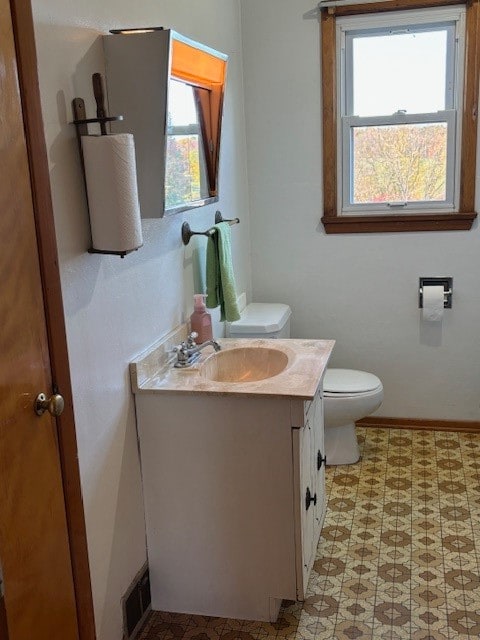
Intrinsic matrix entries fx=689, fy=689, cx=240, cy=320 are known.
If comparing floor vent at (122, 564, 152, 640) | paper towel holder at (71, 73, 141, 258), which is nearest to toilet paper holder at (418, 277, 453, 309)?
floor vent at (122, 564, 152, 640)

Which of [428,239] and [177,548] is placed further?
[428,239]

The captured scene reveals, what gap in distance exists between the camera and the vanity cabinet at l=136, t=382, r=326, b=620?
6.95ft

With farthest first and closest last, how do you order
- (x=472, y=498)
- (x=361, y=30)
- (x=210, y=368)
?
1. (x=361, y=30)
2. (x=472, y=498)
3. (x=210, y=368)

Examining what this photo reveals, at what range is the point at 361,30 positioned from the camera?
10.9 ft

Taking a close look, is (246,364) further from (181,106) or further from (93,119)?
(93,119)

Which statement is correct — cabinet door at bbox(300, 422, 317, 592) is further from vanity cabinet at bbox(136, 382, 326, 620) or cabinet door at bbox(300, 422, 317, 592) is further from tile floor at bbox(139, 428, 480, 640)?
tile floor at bbox(139, 428, 480, 640)

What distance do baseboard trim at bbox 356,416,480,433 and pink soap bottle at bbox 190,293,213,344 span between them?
57.0 inches

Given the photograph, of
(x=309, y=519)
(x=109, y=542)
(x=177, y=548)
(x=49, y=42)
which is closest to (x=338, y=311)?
(x=309, y=519)

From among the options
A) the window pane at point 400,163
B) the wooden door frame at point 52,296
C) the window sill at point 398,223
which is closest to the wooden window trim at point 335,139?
the window sill at point 398,223

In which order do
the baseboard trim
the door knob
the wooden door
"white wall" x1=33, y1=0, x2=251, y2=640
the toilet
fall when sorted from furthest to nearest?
the baseboard trim → the toilet → "white wall" x1=33, y1=0, x2=251, y2=640 → the door knob → the wooden door

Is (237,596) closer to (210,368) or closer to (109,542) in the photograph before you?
(109,542)

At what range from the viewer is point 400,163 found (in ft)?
11.3

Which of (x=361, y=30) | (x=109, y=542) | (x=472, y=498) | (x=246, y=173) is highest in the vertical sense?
(x=361, y=30)

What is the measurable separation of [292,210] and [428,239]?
2.30 feet
